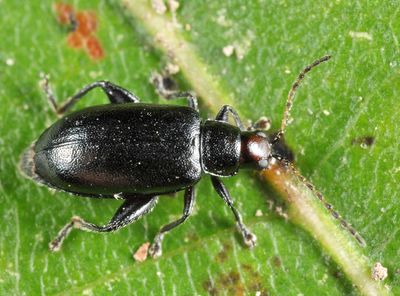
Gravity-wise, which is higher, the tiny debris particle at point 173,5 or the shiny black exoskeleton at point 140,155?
the tiny debris particle at point 173,5

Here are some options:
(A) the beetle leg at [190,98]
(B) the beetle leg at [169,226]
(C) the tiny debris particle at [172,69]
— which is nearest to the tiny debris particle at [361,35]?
(A) the beetle leg at [190,98]

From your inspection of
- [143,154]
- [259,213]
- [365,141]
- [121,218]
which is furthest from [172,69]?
[365,141]

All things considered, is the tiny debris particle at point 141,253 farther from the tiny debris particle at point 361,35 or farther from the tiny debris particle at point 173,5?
the tiny debris particle at point 361,35

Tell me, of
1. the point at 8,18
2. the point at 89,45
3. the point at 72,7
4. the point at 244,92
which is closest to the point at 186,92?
the point at 244,92

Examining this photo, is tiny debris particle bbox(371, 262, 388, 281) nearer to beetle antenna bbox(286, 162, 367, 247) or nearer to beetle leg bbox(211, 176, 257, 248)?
beetle antenna bbox(286, 162, 367, 247)

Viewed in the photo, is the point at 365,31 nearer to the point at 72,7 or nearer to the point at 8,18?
the point at 72,7

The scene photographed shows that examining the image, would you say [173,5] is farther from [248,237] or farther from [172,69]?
[248,237]
